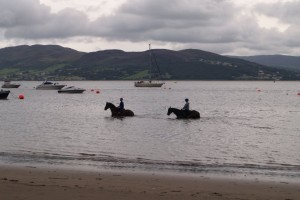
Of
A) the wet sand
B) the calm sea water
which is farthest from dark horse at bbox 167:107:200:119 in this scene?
the wet sand

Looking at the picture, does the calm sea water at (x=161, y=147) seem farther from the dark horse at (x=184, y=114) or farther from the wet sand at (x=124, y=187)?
the dark horse at (x=184, y=114)

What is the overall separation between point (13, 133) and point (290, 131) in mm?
23362

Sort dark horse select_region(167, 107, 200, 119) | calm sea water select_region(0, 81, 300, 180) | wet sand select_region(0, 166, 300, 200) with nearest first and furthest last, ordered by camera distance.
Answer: wet sand select_region(0, 166, 300, 200)
calm sea water select_region(0, 81, 300, 180)
dark horse select_region(167, 107, 200, 119)

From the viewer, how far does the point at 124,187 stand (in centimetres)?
1595

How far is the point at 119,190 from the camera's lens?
49.9 feet

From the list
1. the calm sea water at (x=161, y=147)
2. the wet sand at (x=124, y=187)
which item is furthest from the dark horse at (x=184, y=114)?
the wet sand at (x=124, y=187)

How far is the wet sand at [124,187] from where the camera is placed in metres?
14.2

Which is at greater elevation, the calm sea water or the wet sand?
the wet sand

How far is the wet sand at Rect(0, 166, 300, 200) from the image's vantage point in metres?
14.2

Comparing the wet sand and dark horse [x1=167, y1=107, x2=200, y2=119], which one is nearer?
the wet sand

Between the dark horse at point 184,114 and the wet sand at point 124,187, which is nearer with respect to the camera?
the wet sand at point 124,187

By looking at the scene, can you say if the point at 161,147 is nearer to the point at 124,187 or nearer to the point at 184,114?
the point at 124,187

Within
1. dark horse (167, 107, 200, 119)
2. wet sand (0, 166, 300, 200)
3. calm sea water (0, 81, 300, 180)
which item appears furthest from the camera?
dark horse (167, 107, 200, 119)

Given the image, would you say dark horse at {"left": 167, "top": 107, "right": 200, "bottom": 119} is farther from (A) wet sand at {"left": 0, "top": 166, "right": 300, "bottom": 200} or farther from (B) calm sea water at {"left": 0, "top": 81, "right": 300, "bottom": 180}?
(A) wet sand at {"left": 0, "top": 166, "right": 300, "bottom": 200}
